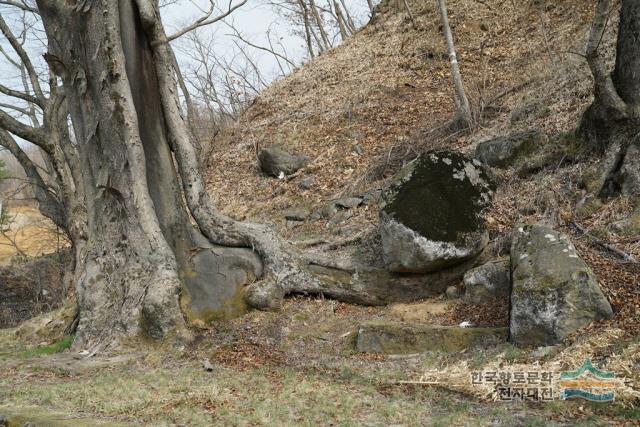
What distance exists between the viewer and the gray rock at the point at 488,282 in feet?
21.4

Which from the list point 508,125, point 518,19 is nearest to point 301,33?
point 518,19

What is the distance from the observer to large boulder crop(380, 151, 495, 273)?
23.1 ft

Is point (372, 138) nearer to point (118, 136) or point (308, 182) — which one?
point (308, 182)

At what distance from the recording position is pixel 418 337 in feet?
19.3

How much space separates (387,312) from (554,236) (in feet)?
7.68

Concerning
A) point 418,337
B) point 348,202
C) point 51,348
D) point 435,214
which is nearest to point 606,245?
point 435,214

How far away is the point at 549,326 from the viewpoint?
17.0 ft

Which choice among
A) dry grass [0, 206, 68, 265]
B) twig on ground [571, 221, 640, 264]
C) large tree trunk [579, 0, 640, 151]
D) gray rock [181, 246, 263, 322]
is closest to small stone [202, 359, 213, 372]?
gray rock [181, 246, 263, 322]

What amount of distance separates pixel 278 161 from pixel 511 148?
742cm

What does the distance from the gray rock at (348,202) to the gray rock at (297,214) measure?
974 millimetres

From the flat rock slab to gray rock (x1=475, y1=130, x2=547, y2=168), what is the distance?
16.1 ft

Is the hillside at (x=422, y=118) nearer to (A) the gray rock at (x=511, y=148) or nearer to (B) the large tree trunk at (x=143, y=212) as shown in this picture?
(A) the gray rock at (x=511, y=148)

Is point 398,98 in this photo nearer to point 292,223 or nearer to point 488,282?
point 292,223

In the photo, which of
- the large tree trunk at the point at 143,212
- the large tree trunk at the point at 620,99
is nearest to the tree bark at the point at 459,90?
the large tree trunk at the point at 620,99
